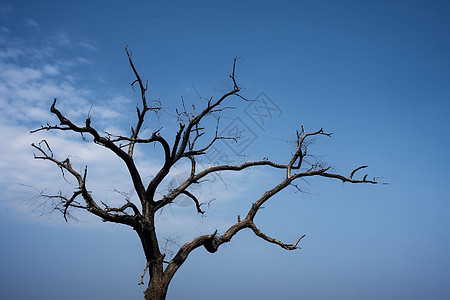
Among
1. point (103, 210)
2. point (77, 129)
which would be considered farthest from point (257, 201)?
point (77, 129)

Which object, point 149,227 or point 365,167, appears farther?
point 365,167

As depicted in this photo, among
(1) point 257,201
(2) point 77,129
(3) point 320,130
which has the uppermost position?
(3) point 320,130

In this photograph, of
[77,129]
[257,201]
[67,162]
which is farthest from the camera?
[257,201]

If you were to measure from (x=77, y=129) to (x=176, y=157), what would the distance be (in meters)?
2.25

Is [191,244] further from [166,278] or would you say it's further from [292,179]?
[292,179]

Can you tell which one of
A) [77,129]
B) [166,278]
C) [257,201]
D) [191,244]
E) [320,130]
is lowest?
[166,278]

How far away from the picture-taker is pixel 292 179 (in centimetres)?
993

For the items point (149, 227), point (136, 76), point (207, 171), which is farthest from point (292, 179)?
point (136, 76)

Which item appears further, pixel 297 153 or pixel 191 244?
pixel 297 153

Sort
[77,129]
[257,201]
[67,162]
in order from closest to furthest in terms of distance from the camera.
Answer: [77,129]
[67,162]
[257,201]

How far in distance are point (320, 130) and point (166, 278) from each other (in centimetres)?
514

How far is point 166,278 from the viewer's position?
8.51 m

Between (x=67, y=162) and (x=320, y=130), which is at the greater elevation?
(x=320, y=130)

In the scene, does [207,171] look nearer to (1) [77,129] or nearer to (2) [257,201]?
(2) [257,201]
